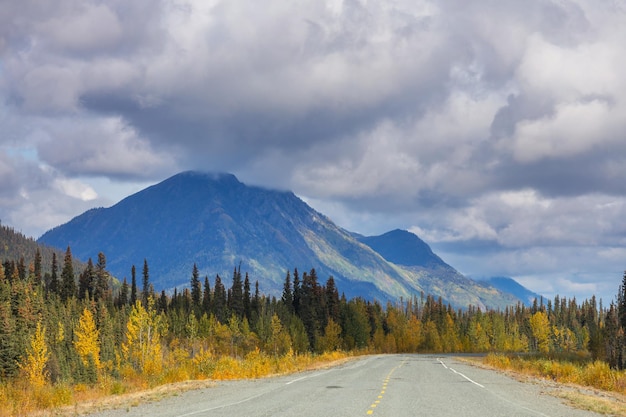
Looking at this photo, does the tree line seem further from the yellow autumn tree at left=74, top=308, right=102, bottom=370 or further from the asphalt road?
the asphalt road

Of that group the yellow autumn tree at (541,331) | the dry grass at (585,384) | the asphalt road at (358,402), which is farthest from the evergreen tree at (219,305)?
the asphalt road at (358,402)

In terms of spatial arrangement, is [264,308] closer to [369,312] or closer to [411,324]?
[369,312]

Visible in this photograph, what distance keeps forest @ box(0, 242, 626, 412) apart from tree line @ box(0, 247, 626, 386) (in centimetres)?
32

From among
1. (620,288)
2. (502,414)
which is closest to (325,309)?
(620,288)

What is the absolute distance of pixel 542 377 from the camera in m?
42.1

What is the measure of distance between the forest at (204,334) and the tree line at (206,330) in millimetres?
319

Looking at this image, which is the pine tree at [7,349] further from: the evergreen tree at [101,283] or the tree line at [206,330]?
the evergreen tree at [101,283]

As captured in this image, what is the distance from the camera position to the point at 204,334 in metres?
139

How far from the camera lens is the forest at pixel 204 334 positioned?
81.8 metres

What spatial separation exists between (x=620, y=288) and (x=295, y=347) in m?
67.0

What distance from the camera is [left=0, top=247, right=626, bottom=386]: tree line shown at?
9388cm

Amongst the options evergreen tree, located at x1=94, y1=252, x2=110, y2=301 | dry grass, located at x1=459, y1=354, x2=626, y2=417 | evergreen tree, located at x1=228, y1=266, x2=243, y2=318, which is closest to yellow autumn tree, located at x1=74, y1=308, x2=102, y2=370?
evergreen tree, located at x1=228, y1=266, x2=243, y2=318

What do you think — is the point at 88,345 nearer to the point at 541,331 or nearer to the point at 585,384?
the point at 585,384

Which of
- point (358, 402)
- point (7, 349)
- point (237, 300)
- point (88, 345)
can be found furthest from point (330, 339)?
point (358, 402)
